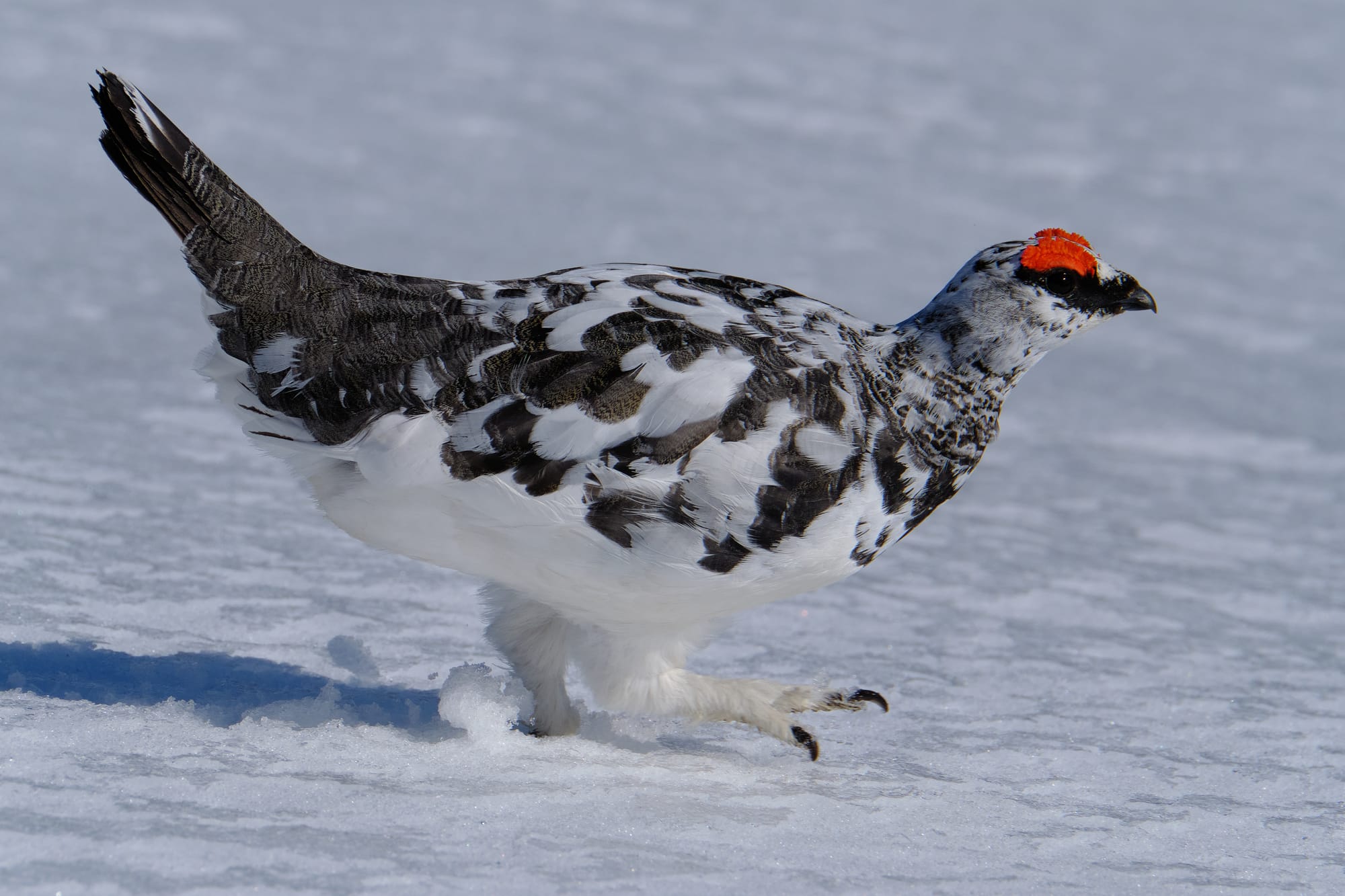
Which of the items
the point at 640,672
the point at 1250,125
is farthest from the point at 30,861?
the point at 1250,125

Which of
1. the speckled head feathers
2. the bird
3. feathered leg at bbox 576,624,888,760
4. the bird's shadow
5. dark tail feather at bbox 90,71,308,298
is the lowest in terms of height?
the bird's shadow

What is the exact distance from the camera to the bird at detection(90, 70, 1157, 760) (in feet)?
8.14

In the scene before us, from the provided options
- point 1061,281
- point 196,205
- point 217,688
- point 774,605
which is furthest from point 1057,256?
point 217,688

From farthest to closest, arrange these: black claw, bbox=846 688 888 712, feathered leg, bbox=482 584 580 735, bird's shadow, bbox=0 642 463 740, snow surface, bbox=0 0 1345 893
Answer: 1. black claw, bbox=846 688 888 712
2. feathered leg, bbox=482 584 580 735
3. bird's shadow, bbox=0 642 463 740
4. snow surface, bbox=0 0 1345 893

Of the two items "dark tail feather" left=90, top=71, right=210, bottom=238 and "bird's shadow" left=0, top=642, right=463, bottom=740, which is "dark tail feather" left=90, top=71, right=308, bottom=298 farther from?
"bird's shadow" left=0, top=642, right=463, bottom=740

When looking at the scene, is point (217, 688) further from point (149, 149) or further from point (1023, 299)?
point (1023, 299)

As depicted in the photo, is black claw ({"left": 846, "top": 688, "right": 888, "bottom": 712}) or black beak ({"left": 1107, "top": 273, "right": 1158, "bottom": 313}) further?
black claw ({"left": 846, "top": 688, "right": 888, "bottom": 712})

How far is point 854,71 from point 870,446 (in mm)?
9279

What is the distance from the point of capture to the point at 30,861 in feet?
6.51

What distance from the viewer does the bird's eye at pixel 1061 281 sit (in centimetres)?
274

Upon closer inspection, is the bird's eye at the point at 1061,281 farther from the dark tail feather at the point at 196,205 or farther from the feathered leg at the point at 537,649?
the dark tail feather at the point at 196,205

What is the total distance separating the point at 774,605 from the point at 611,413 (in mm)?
1725

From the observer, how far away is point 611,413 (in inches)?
98.0

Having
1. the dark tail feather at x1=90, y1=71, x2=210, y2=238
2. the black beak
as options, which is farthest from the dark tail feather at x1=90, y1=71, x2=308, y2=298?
the black beak
